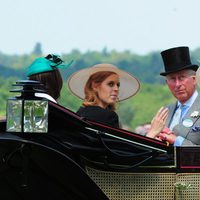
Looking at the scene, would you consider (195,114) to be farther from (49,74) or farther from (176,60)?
(49,74)

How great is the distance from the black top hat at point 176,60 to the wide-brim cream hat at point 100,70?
25 centimetres

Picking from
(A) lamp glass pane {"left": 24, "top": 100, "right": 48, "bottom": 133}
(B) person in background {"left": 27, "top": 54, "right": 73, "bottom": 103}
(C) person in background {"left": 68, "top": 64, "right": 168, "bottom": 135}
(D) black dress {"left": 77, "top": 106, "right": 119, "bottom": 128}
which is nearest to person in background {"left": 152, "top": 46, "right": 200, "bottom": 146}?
(C) person in background {"left": 68, "top": 64, "right": 168, "bottom": 135}

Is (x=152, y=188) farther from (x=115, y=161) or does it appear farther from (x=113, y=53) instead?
(x=113, y=53)

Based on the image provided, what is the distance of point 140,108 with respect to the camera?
175 feet

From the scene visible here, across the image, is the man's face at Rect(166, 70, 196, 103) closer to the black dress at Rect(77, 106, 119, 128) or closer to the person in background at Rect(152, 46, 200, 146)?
the person in background at Rect(152, 46, 200, 146)

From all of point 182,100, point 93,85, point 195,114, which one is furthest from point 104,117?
point 182,100

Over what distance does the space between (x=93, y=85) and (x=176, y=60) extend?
2.36ft

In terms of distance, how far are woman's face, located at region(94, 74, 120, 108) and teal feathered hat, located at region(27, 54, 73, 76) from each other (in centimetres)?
28

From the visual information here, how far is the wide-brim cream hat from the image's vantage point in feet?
17.7

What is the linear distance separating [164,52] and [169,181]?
1632 millimetres

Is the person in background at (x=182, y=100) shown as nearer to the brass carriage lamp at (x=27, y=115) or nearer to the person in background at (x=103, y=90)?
the person in background at (x=103, y=90)

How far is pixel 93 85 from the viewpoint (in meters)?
5.39

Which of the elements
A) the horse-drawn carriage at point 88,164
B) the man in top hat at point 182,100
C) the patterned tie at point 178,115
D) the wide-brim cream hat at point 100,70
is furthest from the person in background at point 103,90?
the horse-drawn carriage at point 88,164

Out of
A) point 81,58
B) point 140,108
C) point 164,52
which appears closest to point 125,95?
point 164,52
